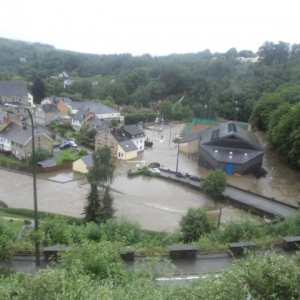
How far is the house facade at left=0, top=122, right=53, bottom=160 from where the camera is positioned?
22359mm

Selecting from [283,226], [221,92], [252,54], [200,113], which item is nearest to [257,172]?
[283,226]

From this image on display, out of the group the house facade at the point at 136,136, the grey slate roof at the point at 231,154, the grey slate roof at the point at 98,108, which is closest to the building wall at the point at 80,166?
the house facade at the point at 136,136

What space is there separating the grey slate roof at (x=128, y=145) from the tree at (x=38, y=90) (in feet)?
80.6

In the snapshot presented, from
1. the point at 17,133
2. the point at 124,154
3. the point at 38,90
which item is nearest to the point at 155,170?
the point at 124,154

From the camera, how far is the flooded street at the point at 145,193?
1541 centimetres

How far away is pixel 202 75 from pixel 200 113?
11.3 m

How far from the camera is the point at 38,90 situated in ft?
147

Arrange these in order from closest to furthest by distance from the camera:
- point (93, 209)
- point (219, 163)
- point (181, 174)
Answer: point (93, 209) < point (181, 174) < point (219, 163)

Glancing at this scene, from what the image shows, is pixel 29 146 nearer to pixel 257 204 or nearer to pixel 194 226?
pixel 257 204

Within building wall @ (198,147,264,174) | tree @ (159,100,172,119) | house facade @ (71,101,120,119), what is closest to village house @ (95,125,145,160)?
building wall @ (198,147,264,174)

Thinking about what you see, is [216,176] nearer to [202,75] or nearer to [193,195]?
[193,195]

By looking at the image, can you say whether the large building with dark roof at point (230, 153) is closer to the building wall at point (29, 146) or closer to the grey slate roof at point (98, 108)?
the building wall at point (29, 146)

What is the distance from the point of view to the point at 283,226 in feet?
31.0

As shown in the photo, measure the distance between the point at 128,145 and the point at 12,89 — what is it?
71.0 feet
